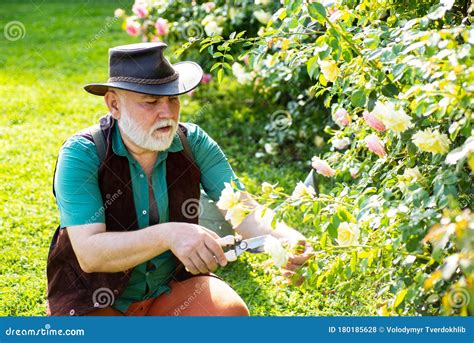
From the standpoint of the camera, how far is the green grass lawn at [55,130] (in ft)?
13.1

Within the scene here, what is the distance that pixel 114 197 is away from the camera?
3.25 metres

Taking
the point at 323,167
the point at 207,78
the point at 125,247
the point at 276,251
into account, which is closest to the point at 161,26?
the point at 207,78

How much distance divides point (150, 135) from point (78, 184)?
1.03ft

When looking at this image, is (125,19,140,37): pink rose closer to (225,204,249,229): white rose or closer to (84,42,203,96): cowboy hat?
(84,42,203,96): cowboy hat

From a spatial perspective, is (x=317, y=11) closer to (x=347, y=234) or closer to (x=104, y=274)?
(x=347, y=234)

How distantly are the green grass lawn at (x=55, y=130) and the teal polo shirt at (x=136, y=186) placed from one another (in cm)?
38

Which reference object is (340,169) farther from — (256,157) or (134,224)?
(256,157)

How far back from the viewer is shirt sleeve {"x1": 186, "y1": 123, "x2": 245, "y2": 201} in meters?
3.45

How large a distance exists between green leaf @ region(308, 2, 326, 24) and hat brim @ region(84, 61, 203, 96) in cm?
59

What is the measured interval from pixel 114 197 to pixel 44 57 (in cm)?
516

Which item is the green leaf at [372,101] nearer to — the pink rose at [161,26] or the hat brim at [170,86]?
the hat brim at [170,86]

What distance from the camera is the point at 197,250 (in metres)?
2.87

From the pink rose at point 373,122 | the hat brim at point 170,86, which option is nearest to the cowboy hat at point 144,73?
the hat brim at point 170,86

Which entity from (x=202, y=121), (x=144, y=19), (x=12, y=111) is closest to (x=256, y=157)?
(x=202, y=121)
